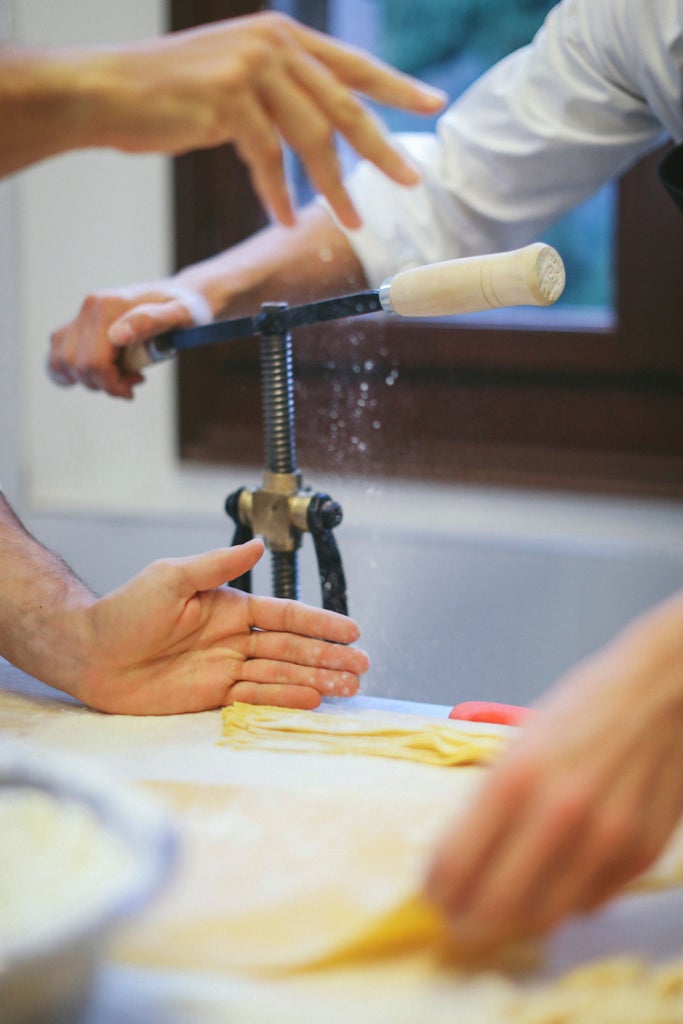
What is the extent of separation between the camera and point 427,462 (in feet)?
4.20

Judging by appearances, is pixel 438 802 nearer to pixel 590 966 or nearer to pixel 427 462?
pixel 590 966

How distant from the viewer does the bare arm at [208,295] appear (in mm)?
779

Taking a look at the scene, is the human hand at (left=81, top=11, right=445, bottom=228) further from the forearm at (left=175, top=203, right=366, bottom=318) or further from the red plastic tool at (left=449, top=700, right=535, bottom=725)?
the red plastic tool at (left=449, top=700, right=535, bottom=725)

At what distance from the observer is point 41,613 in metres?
0.67

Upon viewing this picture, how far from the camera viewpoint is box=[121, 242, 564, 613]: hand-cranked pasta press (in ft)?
1.93

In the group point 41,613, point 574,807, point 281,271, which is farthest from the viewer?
point 281,271

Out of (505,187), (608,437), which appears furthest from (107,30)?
(608,437)

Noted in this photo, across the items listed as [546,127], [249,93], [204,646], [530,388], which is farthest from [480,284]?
[530,388]

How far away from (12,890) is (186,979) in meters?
0.07

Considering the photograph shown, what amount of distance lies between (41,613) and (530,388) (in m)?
0.79

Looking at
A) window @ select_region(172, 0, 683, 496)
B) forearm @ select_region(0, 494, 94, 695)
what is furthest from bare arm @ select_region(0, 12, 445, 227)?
window @ select_region(172, 0, 683, 496)

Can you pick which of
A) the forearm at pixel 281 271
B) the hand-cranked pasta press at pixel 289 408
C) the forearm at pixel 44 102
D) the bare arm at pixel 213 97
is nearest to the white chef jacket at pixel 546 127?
the forearm at pixel 281 271

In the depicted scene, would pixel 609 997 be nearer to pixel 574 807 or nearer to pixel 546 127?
pixel 574 807

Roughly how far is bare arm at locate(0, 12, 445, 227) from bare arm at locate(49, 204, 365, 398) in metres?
0.20
